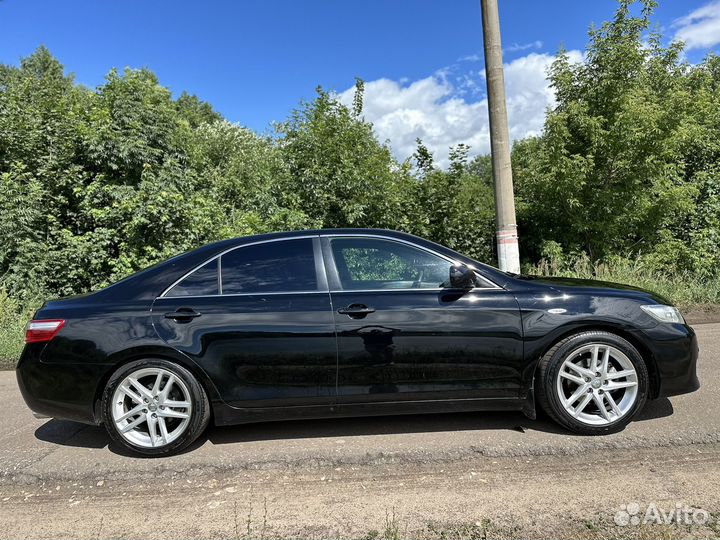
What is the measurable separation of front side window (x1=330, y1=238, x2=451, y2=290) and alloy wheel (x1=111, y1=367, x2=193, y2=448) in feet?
4.75

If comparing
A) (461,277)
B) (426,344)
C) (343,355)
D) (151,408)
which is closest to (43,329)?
(151,408)

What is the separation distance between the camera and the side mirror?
3391 mm

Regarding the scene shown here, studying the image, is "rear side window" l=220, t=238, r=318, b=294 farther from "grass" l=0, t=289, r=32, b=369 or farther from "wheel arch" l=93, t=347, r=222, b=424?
"grass" l=0, t=289, r=32, b=369

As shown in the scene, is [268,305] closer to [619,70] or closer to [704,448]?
[704,448]

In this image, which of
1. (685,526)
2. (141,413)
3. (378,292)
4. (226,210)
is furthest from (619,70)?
(141,413)

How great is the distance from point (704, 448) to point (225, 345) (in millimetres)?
3290

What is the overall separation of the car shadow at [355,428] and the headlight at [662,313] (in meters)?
0.77

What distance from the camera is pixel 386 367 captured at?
338cm

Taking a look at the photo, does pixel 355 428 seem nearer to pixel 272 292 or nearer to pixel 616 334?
pixel 272 292

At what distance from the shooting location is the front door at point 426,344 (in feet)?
11.1

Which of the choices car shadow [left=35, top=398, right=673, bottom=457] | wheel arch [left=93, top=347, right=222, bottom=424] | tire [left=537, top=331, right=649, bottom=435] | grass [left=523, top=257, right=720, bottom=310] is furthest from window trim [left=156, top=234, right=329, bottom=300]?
grass [left=523, top=257, right=720, bottom=310]

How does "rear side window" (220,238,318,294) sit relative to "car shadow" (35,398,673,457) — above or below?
above

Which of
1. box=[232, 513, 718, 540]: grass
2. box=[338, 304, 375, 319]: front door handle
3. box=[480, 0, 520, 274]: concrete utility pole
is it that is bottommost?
box=[232, 513, 718, 540]: grass

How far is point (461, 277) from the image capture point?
3385 millimetres
